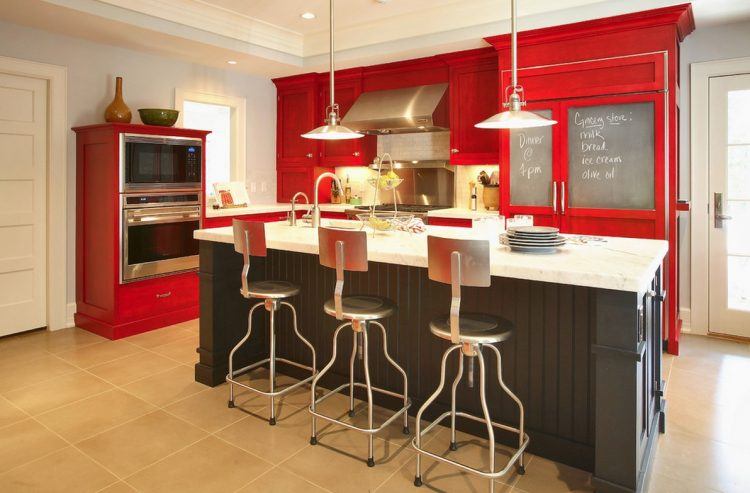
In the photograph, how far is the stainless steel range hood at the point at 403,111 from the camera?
16.3 feet

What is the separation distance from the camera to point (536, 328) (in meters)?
2.33

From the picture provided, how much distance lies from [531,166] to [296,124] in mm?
2989

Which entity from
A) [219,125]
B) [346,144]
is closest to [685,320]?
[346,144]

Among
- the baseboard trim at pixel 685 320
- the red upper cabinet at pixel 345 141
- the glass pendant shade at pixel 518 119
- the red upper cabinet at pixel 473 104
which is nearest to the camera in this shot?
the glass pendant shade at pixel 518 119

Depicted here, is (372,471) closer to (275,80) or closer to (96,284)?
(96,284)

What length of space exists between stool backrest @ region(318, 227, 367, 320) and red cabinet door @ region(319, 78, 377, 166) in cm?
363

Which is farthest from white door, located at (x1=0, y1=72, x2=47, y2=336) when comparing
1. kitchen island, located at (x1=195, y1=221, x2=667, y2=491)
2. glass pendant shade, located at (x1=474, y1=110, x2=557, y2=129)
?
glass pendant shade, located at (x1=474, y1=110, x2=557, y2=129)

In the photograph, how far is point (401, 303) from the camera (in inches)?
109

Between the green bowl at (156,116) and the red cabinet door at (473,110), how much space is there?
2610 mm

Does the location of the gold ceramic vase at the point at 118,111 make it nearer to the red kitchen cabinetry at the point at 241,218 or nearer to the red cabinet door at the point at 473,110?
the red kitchen cabinetry at the point at 241,218

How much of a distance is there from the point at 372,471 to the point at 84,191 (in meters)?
3.58

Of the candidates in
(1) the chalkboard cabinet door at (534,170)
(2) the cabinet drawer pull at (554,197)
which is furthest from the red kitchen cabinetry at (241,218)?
(2) the cabinet drawer pull at (554,197)

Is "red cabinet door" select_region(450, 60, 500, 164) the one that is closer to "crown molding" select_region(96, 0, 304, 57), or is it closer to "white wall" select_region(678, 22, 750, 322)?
"white wall" select_region(678, 22, 750, 322)

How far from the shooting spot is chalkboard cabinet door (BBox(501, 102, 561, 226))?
4.12 metres
